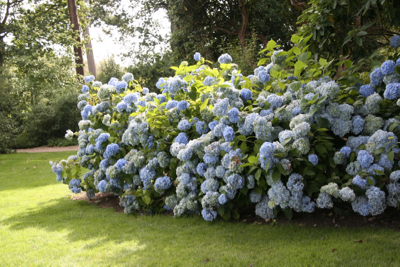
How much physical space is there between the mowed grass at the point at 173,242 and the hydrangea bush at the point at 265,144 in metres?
0.24

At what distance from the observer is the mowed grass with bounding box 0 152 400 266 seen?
295cm

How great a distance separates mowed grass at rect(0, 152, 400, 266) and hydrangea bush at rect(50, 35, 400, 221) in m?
0.24

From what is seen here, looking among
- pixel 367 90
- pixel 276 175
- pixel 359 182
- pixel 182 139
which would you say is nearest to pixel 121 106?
pixel 182 139

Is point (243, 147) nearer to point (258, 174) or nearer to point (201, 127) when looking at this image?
point (258, 174)

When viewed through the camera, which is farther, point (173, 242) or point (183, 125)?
point (183, 125)

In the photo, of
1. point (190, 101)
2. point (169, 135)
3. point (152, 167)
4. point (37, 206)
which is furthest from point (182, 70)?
point (37, 206)

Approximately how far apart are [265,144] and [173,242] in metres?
1.40

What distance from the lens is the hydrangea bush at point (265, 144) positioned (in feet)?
10.7

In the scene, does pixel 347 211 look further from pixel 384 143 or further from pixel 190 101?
pixel 190 101

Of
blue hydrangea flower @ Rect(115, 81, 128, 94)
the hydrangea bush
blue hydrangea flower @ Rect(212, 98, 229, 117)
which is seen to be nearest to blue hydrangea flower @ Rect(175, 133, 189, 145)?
the hydrangea bush

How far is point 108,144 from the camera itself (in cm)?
514

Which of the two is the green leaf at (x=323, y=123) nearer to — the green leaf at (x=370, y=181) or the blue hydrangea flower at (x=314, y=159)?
the blue hydrangea flower at (x=314, y=159)

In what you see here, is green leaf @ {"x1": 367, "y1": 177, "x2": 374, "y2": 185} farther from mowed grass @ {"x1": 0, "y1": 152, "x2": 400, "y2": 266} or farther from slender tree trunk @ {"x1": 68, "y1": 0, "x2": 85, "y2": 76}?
slender tree trunk @ {"x1": 68, "y1": 0, "x2": 85, "y2": 76}

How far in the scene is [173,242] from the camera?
11.8ft
